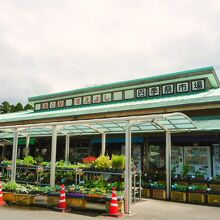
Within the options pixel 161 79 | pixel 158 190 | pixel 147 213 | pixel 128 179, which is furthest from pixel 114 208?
pixel 161 79

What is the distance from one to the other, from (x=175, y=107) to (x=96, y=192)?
8.22m

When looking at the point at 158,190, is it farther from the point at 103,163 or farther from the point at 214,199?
the point at 103,163

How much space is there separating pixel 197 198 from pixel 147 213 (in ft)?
12.1

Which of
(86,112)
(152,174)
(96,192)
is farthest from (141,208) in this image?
(86,112)

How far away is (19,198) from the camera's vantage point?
1236 centimetres

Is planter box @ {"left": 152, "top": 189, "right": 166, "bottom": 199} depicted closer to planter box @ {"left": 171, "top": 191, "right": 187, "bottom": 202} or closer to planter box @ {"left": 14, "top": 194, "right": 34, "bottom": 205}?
planter box @ {"left": 171, "top": 191, "right": 187, "bottom": 202}

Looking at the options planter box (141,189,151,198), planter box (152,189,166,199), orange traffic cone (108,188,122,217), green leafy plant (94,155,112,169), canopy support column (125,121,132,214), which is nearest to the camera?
orange traffic cone (108,188,122,217)

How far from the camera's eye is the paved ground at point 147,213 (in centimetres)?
972

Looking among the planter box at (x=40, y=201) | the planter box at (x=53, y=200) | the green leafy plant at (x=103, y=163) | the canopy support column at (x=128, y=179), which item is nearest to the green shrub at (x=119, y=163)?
the green leafy plant at (x=103, y=163)

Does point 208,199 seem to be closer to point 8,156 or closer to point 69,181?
point 69,181

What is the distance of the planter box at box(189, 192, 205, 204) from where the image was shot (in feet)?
42.8

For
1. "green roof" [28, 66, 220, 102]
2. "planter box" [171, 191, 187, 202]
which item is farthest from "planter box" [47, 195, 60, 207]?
"green roof" [28, 66, 220, 102]

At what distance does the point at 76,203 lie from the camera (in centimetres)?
1146

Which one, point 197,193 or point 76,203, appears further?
point 197,193
